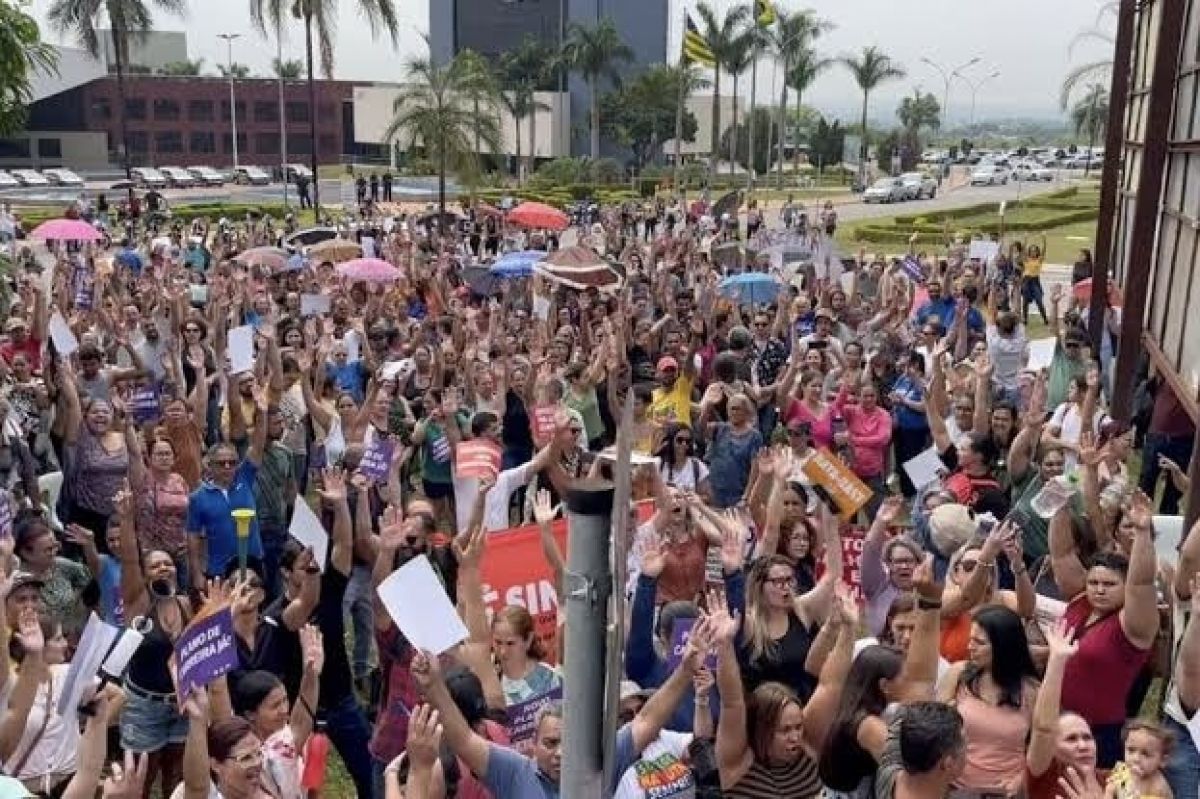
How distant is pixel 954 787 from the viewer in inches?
162

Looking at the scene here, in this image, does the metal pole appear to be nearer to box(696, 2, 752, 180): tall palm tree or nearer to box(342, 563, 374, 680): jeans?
box(342, 563, 374, 680): jeans

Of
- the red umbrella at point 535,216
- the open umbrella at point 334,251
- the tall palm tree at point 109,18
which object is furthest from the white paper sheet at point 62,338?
the tall palm tree at point 109,18

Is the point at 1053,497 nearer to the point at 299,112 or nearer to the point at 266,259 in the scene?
the point at 266,259

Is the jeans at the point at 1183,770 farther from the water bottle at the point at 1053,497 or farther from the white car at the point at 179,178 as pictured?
the white car at the point at 179,178

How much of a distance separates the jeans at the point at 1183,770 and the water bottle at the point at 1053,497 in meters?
1.54

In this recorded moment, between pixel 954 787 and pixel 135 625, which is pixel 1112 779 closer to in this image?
pixel 954 787

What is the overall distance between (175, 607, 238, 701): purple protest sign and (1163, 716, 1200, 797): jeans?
3012 millimetres

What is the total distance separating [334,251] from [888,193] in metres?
40.1

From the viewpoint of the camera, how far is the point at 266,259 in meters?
17.4

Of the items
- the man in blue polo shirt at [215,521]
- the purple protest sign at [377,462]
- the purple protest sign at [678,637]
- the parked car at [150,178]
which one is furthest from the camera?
the parked car at [150,178]

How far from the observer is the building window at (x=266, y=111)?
8250cm

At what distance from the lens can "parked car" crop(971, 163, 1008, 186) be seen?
66.9 metres

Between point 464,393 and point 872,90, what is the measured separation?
7564 cm

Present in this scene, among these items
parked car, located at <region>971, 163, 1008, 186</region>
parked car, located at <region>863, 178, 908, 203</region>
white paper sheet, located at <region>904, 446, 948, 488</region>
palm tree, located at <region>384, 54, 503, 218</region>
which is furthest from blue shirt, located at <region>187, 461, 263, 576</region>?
parked car, located at <region>971, 163, 1008, 186</region>
